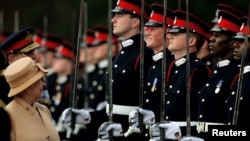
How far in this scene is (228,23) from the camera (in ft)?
43.7

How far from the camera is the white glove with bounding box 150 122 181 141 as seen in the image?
12164mm

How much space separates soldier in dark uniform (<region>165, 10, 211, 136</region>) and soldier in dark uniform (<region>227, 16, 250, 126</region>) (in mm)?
495

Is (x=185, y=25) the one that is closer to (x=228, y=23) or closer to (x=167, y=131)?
(x=228, y=23)

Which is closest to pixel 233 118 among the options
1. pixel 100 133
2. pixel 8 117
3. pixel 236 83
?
pixel 236 83

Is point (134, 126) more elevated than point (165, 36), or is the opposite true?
point (165, 36)

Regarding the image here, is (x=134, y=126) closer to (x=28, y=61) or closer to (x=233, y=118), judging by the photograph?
(x=233, y=118)

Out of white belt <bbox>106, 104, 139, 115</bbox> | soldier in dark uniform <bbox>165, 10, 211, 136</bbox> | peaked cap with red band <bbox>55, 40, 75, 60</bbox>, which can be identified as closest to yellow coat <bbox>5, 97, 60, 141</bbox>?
soldier in dark uniform <bbox>165, 10, 211, 136</bbox>

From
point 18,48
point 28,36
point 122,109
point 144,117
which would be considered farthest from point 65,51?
point 144,117

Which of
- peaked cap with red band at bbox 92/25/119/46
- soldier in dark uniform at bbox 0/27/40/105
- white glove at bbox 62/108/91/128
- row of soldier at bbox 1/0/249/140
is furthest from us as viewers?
peaked cap with red band at bbox 92/25/119/46

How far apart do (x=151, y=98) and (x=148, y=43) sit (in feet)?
2.02

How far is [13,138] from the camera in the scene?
10789mm

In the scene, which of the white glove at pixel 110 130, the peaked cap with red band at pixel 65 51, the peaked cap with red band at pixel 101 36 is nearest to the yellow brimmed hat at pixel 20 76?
the white glove at pixel 110 130

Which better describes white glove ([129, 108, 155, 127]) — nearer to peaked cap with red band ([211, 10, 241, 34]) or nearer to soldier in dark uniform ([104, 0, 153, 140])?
soldier in dark uniform ([104, 0, 153, 140])

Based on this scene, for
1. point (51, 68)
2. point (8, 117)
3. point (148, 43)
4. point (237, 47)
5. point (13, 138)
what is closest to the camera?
point (8, 117)
